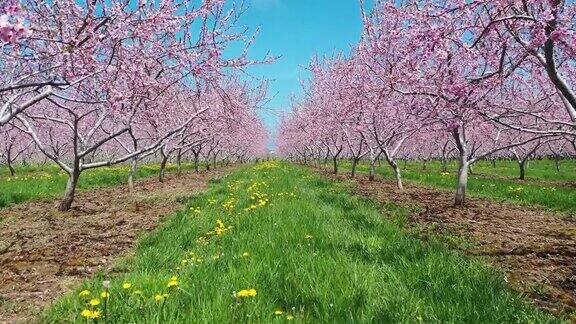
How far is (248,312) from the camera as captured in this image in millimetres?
3910

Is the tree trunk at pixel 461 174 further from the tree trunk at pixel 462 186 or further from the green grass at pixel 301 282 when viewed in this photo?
the green grass at pixel 301 282

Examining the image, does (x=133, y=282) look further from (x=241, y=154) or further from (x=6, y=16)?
(x=241, y=154)

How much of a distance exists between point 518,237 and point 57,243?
28.0 ft

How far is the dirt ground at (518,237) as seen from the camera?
554 centimetres

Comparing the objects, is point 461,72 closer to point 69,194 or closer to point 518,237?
point 518,237

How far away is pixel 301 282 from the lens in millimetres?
4801

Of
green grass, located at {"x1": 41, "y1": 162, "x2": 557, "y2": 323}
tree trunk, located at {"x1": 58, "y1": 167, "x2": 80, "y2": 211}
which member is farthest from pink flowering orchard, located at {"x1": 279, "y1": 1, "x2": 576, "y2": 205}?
tree trunk, located at {"x1": 58, "y1": 167, "x2": 80, "y2": 211}

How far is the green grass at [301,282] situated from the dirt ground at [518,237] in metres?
0.61

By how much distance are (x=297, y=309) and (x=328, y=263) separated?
1.17 m

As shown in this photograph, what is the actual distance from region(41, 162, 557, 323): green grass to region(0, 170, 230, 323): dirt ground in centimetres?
50

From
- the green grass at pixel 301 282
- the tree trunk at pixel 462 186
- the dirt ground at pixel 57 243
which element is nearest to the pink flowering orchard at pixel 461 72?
the tree trunk at pixel 462 186

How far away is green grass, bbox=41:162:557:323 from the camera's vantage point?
397 cm

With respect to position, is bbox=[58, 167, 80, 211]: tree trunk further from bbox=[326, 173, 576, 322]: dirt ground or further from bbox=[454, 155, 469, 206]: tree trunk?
bbox=[454, 155, 469, 206]: tree trunk

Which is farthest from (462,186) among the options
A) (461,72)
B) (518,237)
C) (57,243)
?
(57,243)
